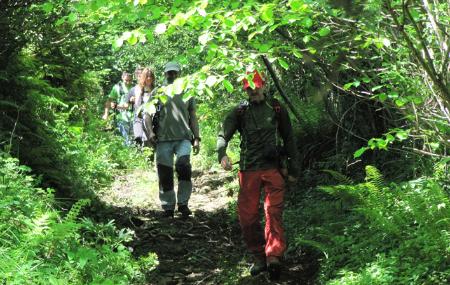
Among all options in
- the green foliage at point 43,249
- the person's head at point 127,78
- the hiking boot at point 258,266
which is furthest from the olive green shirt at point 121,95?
the hiking boot at point 258,266

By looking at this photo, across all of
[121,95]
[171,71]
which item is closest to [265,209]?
[171,71]

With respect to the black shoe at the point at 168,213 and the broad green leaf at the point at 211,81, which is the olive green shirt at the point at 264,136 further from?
the black shoe at the point at 168,213

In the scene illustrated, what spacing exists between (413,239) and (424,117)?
4.00 ft

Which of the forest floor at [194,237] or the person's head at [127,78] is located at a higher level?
the person's head at [127,78]

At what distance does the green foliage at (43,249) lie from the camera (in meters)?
4.68

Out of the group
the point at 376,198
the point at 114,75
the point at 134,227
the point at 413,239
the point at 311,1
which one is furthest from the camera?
the point at 114,75

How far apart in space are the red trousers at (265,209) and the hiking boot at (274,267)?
5cm

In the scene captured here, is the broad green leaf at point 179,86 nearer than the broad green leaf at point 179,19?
No

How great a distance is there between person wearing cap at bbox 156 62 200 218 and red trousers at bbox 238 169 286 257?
230cm

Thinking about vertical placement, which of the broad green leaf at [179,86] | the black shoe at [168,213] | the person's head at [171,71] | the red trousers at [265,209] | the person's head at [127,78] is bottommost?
the black shoe at [168,213]

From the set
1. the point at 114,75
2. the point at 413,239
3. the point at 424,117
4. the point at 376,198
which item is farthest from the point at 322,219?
the point at 114,75

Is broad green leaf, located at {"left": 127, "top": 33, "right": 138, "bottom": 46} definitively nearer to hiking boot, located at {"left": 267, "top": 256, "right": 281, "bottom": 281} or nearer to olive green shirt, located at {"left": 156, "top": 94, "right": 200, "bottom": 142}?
hiking boot, located at {"left": 267, "top": 256, "right": 281, "bottom": 281}

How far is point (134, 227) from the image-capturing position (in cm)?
819

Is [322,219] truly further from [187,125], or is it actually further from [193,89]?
[193,89]
